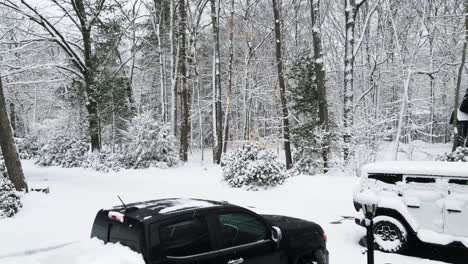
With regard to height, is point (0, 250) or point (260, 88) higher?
point (260, 88)

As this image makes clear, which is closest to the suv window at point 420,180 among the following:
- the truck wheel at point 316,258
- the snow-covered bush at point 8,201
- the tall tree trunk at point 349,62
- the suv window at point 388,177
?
the suv window at point 388,177

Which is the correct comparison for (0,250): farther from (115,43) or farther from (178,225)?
(115,43)

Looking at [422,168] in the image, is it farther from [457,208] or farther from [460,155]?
[460,155]

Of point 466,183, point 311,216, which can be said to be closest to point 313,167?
point 311,216

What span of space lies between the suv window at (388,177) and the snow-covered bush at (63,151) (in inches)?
807

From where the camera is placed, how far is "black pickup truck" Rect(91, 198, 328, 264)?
13.3 ft

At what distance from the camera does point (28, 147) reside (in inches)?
1314

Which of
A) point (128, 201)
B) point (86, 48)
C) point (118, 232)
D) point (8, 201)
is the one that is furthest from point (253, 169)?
point (86, 48)

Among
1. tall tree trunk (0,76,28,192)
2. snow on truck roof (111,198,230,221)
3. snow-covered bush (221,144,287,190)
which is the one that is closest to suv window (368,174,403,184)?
snow on truck roof (111,198,230,221)

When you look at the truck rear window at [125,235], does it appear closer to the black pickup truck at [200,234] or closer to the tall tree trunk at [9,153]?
the black pickup truck at [200,234]

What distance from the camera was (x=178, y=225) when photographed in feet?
13.9

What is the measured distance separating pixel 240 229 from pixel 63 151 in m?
23.3

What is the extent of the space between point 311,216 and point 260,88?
79.6 ft

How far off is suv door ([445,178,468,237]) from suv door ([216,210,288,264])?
11.5 ft
